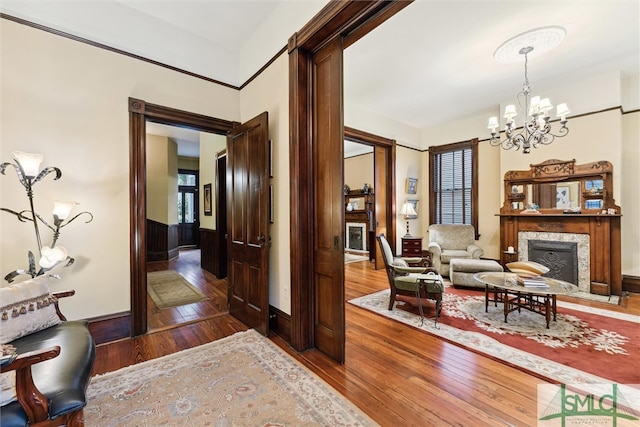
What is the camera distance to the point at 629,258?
4250mm

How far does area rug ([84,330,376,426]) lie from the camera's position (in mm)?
1618

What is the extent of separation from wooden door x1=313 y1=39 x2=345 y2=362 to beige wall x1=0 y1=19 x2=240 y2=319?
1.99 ft

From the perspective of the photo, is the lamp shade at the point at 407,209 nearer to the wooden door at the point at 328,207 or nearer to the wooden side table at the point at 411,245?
the wooden side table at the point at 411,245

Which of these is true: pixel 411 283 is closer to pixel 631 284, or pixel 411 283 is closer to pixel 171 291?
pixel 171 291

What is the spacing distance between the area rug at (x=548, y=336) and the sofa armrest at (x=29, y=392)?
294 centimetres

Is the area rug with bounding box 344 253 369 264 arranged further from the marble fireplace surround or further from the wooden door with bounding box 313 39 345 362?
the wooden door with bounding box 313 39 345 362

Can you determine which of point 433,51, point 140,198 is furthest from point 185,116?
point 433,51

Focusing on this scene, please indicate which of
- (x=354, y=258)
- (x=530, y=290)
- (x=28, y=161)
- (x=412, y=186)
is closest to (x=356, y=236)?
(x=354, y=258)

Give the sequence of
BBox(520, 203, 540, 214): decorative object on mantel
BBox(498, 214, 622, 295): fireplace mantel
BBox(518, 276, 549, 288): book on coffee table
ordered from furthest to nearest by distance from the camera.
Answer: BBox(520, 203, 540, 214): decorative object on mantel → BBox(498, 214, 622, 295): fireplace mantel → BBox(518, 276, 549, 288): book on coffee table

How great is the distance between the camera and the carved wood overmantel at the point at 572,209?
4.11 m

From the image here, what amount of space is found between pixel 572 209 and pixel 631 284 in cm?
143

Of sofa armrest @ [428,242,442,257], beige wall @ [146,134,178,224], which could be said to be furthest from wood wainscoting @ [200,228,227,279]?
sofa armrest @ [428,242,442,257]
